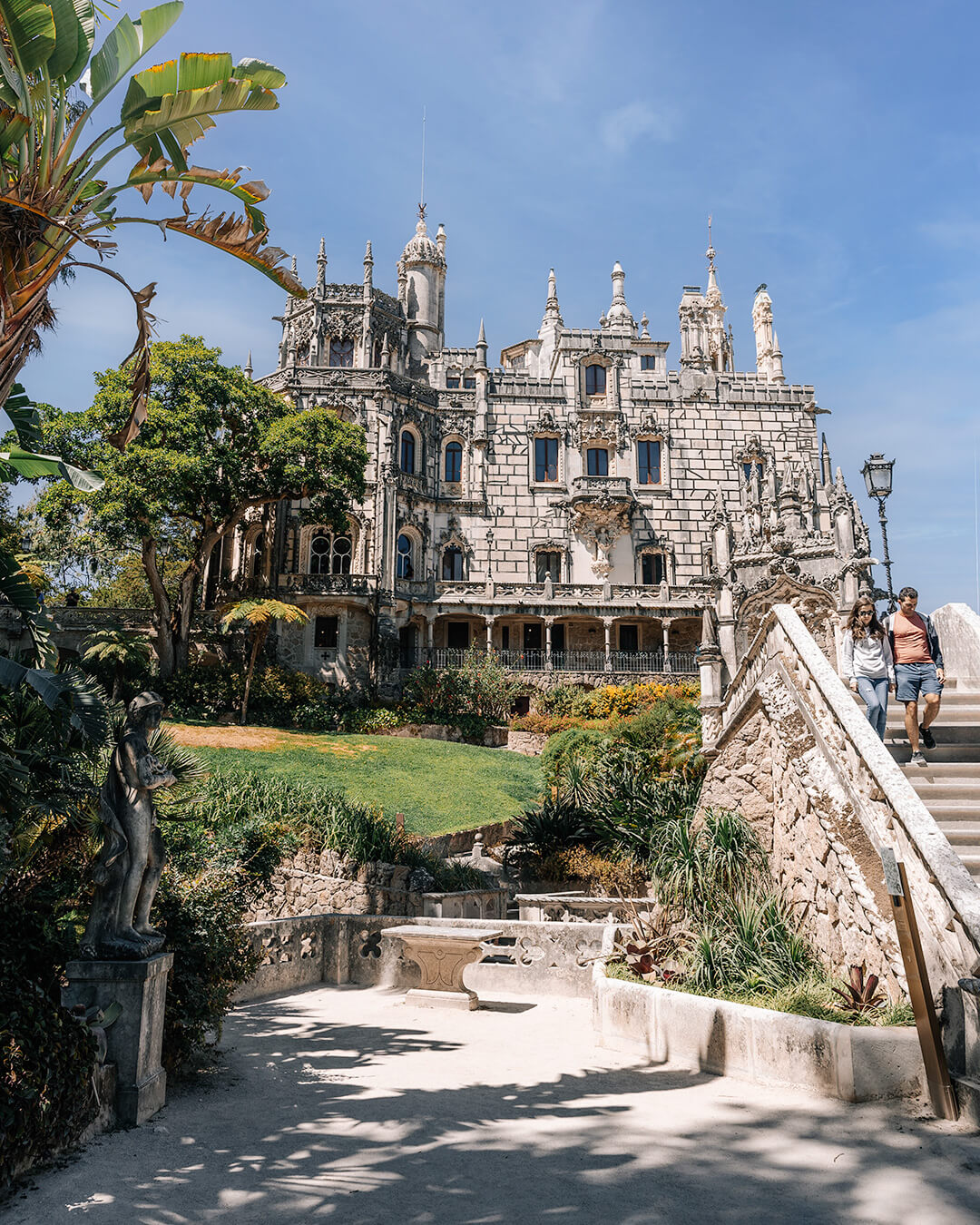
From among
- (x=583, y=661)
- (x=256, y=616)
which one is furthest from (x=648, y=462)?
(x=256, y=616)

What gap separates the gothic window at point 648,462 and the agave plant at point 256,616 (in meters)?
19.0

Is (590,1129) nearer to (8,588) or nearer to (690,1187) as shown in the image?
(690,1187)

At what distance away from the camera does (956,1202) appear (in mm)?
4395

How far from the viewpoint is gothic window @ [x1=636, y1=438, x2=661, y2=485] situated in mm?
42781

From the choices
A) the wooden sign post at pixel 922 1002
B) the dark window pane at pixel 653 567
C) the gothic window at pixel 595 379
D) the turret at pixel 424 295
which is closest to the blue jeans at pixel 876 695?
the wooden sign post at pixel 922 1002

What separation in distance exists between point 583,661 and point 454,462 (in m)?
11.7

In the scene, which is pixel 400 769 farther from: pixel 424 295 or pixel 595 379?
pixel 424 295

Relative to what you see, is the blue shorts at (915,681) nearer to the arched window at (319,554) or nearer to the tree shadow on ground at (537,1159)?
the tree shadow on ground at (537,1159)

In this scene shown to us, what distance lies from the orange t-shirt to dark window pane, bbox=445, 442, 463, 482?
110 feet

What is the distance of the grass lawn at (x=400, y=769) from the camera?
21.4 m

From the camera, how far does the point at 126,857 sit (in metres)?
6.11

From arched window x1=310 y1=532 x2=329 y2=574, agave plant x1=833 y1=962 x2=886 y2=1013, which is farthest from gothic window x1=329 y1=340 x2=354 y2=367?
agave plant x1=833 y1=962 x2=886 y2=1013

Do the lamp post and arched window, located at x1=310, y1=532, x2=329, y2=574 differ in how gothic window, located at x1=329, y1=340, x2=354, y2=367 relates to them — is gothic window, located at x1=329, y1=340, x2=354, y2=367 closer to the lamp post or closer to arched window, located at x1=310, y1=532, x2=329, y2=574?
arched window, located at x1=310, y1=532, x2=329, y2=574

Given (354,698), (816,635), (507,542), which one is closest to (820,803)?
(816,635)
